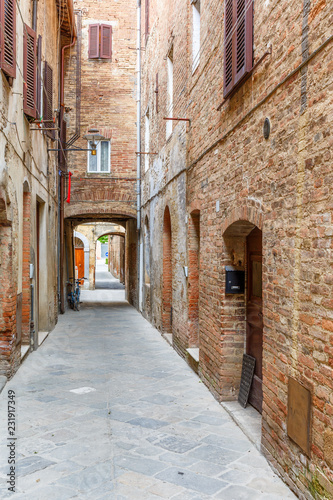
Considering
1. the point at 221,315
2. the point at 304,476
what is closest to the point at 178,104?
the point at 221,315

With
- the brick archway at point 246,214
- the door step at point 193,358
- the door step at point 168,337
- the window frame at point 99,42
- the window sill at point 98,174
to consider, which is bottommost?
the door step at point 168,337

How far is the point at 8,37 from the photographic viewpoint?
538 cm

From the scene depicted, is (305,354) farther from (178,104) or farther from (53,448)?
(178,104)

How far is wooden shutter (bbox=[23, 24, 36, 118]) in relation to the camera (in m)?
6.63

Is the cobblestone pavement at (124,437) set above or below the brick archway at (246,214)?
below

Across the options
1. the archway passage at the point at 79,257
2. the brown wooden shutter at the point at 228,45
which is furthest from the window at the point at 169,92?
the archway passage at the point at 79,257

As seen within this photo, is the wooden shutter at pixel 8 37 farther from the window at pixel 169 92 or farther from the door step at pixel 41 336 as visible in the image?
the door step at pixel 41 336

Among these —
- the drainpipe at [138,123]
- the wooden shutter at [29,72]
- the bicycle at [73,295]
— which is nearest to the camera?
the wooden shutter at [29,72]

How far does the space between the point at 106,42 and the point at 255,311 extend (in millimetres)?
12200

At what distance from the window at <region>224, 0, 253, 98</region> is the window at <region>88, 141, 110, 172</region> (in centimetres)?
977

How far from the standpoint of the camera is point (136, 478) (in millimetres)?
3428

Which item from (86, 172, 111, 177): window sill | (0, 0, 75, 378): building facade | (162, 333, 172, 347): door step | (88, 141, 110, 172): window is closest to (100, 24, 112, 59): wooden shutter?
(88, 141, 110, 172): window

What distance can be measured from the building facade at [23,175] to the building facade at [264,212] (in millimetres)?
2425

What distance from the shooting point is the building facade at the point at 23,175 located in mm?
5551
